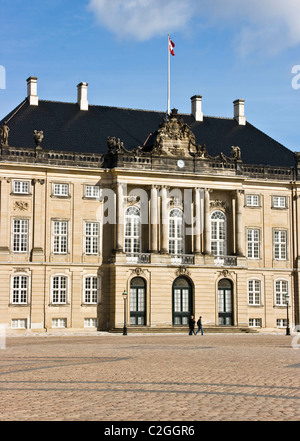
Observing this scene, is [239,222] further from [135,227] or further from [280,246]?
[135,227]

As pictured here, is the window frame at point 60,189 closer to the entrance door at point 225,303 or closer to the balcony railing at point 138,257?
the balcony railing at point 138,257

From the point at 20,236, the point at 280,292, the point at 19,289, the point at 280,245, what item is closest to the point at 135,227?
the point at 20,236

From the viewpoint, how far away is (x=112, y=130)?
59.9 meters

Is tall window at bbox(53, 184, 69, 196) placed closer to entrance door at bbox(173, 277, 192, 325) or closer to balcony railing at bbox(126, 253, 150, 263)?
balcony railing at bbox(126, 253, 150, 263)

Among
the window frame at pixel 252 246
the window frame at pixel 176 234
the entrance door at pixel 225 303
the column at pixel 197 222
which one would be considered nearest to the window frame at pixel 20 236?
the window frame at pixel 176 234

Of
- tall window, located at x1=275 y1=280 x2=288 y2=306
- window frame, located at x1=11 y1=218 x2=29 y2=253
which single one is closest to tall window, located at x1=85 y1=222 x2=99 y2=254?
window frame, located at x1=11 y1=218 x2=29 y2=253

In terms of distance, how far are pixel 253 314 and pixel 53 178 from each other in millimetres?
18455

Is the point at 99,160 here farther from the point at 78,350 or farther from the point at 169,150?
the point at 78,350

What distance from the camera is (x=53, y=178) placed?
5441 cm

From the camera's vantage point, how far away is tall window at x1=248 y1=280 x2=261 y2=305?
193ft

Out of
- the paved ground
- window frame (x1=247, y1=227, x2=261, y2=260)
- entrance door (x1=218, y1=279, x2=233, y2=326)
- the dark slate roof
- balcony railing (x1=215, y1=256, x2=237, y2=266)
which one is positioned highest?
the dark slate roof

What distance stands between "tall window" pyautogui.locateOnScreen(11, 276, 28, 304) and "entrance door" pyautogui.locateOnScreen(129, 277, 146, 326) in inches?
294

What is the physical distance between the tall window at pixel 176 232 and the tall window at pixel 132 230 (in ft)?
7.99
